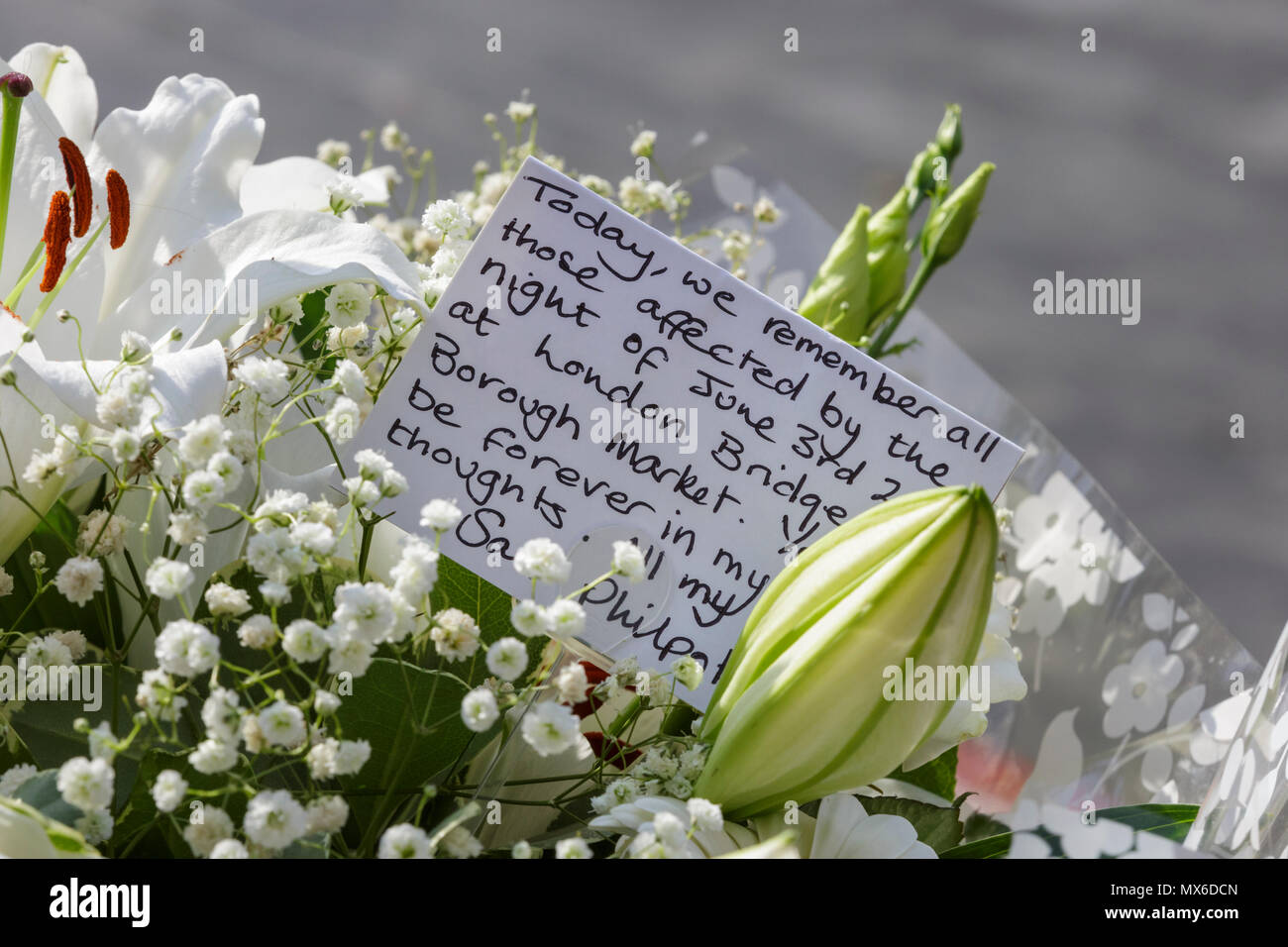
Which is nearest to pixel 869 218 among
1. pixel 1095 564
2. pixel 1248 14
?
pixel 1095 564

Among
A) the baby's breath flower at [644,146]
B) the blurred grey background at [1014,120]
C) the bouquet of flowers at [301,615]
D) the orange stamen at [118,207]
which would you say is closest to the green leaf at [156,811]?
the bouquet of flowers at [301,615]

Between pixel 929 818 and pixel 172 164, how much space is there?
0.40 metres

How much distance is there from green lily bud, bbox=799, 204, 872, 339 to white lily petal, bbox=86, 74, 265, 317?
0.34 m

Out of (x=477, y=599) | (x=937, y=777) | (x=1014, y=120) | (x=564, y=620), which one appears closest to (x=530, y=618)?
(x=564, y=620)

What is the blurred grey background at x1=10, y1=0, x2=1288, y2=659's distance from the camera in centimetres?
224

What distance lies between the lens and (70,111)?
0.50 meters

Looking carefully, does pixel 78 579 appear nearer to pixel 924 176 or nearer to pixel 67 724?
pixel 67 724

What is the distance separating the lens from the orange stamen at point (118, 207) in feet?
1.43

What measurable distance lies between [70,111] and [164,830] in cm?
32

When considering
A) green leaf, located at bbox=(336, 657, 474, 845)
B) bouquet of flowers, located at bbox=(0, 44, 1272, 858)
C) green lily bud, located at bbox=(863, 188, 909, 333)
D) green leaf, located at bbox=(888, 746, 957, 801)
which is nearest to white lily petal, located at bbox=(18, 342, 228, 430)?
bouquet of flowers, located at bbox=(0, 44, 1272, 858)

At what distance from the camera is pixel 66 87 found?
497 mm

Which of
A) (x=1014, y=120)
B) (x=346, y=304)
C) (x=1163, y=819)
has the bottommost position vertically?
(x=1163, y=819)
